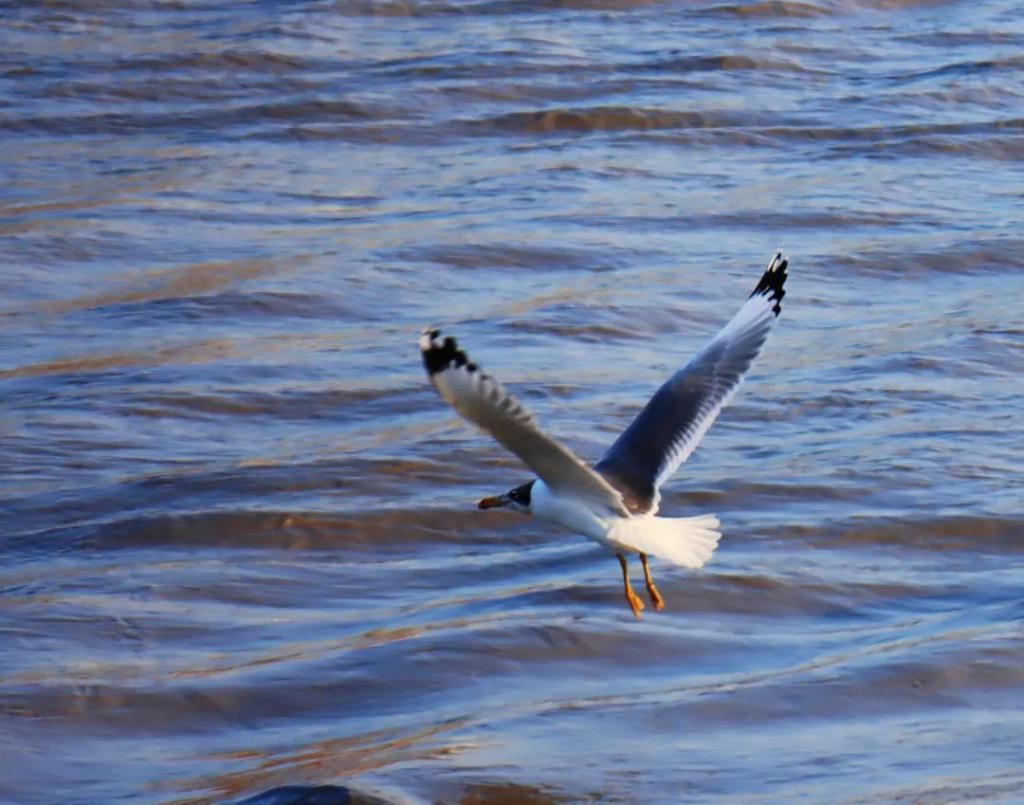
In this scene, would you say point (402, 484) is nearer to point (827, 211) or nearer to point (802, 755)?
point (802, 755)

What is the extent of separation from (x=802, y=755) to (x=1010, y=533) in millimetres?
2288

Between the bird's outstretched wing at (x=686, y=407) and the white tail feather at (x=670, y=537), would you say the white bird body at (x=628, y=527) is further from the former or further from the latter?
the bird's outstretched wing at (x=686, y=407)

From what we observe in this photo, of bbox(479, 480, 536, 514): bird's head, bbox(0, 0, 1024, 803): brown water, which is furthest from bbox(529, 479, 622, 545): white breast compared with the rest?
bbox(0, 0, 1024, 803): brown water

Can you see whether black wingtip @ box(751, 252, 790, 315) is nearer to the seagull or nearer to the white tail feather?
the seagull

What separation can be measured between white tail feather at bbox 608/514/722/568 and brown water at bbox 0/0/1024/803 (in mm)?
589

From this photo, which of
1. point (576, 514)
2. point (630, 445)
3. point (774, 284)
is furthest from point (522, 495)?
point (774, 284)

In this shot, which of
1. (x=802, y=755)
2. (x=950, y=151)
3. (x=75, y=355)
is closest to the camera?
(x=802, y=755)

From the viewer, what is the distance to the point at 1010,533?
25.4ft

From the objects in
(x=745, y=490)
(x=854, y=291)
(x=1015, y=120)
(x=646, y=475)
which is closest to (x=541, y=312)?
(x=854, y=291)

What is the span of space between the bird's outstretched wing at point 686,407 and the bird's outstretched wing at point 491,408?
52 cm

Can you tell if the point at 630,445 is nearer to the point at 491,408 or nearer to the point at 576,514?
the point at 576,514

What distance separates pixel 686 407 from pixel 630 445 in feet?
0.75

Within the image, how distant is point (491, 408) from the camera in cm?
501

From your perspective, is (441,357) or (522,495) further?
(522,495)
